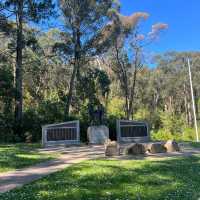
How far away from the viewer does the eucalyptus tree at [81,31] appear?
3225 cm

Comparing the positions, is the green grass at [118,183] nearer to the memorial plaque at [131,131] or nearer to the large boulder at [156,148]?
the large boulder at [156,148]

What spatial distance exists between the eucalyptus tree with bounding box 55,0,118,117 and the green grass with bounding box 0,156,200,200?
65.2 feet

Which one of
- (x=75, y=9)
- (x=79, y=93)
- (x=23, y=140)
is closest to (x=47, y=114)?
(x=23, y=140)

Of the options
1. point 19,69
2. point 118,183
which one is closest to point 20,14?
point 19,69

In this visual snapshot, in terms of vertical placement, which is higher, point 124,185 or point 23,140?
point 23,140

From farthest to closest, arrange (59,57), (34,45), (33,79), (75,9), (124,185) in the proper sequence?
(33,79)
(59,57)
(75,9)
(34,45)
(124,185)

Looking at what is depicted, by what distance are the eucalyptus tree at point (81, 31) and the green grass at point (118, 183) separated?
19861mm

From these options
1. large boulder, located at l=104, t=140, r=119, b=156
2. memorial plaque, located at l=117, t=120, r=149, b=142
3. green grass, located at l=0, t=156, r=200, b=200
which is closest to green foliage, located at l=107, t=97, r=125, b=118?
memorial plaque, located at l=117, t=120, r=149, b=142

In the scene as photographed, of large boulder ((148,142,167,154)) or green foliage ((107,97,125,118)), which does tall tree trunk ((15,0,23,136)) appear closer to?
large boulder ((148,142,167,154))

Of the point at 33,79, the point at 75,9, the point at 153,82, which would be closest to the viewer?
the point at 75,9

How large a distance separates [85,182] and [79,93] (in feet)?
86.3

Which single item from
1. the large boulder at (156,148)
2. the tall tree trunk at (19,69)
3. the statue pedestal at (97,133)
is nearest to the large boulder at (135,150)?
the large boulder at (156,148)

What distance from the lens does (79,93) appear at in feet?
115

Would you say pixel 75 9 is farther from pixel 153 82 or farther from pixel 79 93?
pixel 153 82
